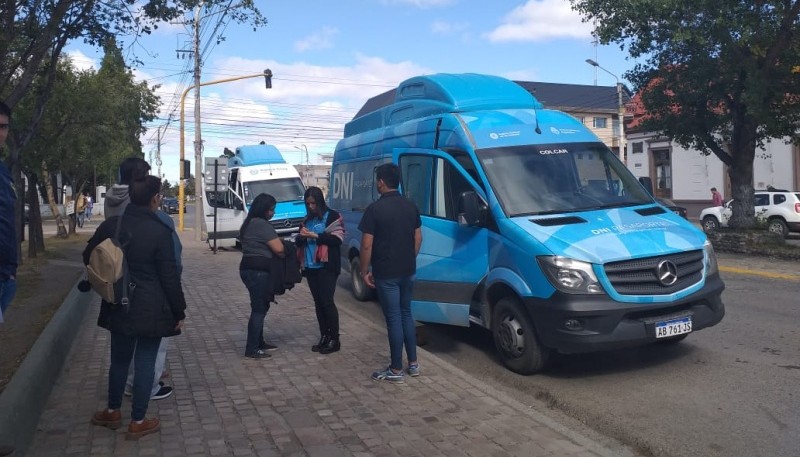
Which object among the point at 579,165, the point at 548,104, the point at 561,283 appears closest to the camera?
the point at 561,283

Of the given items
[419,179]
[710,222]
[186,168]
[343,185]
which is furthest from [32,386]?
[710,222]

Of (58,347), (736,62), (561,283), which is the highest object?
(736,62)

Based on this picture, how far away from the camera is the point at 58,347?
22.4 ft

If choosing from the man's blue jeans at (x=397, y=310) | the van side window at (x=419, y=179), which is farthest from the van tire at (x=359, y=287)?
the man's blue jeans at (x=397, y=310)

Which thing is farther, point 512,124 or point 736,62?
point 736,62

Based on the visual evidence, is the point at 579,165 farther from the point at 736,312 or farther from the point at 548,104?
the point at 548,104

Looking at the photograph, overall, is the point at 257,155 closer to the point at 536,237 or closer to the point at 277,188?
the point at 277,188

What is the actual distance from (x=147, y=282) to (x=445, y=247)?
3755 mm

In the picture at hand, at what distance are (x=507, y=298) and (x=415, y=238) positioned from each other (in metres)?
1.15

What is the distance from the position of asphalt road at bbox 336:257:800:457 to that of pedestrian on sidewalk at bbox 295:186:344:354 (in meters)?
1.36

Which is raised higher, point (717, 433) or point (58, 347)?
point (58, 347)

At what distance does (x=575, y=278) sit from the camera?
6227mm

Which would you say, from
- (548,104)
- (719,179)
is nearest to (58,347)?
(719,179)

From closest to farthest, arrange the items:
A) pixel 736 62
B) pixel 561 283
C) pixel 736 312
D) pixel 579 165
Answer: pixel 561 283
pixel 579 165
pixel 736 312
pixel 736 62
